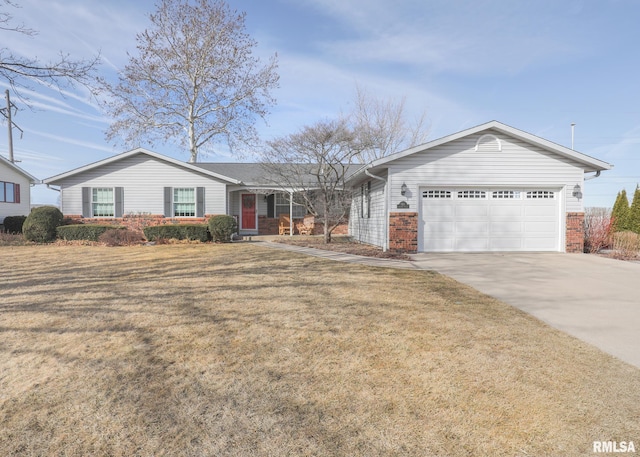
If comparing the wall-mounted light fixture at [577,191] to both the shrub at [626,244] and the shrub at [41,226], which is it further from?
the shrub at [41,226]

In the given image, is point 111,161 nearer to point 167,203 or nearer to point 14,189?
→ point 167,203

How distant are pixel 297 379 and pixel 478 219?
10178mm

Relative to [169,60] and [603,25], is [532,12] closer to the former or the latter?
[603,25]

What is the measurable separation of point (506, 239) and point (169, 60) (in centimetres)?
2147

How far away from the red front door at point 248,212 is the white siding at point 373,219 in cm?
562

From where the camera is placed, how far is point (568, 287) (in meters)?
6.31

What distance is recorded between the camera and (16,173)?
19359 mm

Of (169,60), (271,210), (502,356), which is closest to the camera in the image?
(502,356)

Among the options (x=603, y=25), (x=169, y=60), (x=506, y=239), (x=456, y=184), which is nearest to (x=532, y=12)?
(x=603, y=25)

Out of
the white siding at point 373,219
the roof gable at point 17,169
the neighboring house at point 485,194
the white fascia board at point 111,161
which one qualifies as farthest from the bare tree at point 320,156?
the roof gable at point 17,169

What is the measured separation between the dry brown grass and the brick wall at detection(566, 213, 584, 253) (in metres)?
8.44

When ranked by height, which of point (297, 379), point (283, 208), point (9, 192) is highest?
point (9, 192)

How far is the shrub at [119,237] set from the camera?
13078 millimetres

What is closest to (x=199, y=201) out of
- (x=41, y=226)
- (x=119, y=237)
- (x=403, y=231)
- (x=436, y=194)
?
(x=119, y=237)
